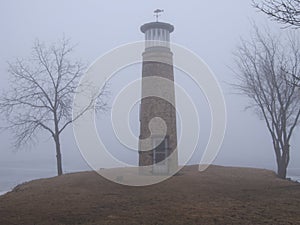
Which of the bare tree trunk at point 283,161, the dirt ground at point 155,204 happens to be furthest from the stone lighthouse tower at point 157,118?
the bare tree trunk at point 283,161

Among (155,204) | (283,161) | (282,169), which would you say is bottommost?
(155,204)

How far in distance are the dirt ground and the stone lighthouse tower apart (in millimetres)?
4116

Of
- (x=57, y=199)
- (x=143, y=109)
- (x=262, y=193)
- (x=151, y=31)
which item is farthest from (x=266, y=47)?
(x=57, y=199)

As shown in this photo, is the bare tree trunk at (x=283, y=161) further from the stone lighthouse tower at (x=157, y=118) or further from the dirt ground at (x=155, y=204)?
the stone lighthouse tower at (x=157, y=118)

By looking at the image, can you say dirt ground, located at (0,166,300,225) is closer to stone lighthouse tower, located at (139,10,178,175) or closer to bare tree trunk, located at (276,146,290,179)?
stone lighthouse tower, located at (139,10,178,175)

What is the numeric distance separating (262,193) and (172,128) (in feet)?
28.5

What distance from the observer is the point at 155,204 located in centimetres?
1228

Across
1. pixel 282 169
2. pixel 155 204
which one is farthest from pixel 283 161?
pixel 155 204

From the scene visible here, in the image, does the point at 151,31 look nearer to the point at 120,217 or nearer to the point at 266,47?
the point at 266,47

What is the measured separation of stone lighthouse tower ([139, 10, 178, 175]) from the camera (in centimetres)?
2245

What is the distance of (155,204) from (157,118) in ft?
34.8

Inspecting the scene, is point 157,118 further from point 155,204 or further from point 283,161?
point 155,204

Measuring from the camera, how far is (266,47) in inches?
959

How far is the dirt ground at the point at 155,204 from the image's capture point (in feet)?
32.5
